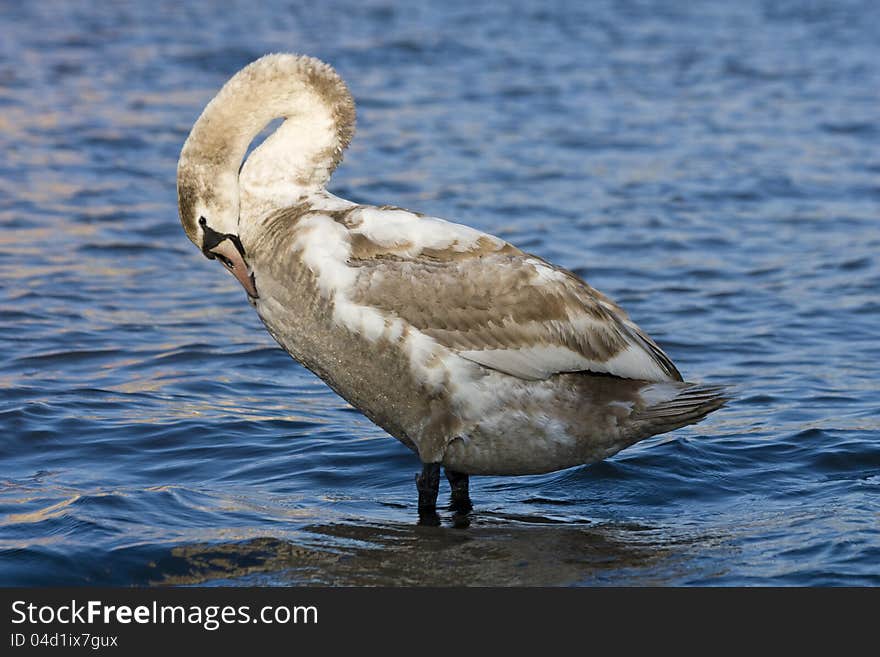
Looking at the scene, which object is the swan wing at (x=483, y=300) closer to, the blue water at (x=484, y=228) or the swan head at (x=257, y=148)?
the swan head at (x=257, y=148)

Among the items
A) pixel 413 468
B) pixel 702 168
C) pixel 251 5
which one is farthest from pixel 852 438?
pixel 251 5

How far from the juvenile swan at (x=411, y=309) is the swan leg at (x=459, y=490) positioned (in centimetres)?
26

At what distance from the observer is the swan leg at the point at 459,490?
7.75 m

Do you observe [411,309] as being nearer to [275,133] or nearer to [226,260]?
[226,260]

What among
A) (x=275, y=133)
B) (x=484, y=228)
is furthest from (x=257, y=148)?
(x=484, y=228)

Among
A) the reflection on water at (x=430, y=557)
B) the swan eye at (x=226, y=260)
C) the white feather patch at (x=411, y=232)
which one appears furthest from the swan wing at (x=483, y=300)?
the reflection on water at (x=430, y=557)

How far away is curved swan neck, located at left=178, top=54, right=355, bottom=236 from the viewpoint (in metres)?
7.06

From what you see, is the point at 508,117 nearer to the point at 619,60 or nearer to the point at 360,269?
the point at 619,60

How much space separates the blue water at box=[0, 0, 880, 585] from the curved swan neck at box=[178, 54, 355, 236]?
5.37ft

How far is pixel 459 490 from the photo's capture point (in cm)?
779

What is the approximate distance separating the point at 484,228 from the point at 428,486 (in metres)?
6.58

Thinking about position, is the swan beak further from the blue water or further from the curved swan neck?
the blue water

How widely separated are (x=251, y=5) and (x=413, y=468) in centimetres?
1868

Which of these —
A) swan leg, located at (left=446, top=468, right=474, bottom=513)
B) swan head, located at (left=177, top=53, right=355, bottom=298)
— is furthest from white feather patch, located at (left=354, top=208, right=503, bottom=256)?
swan leg, located at (left=446, top=468, right=474, bottom=513)
